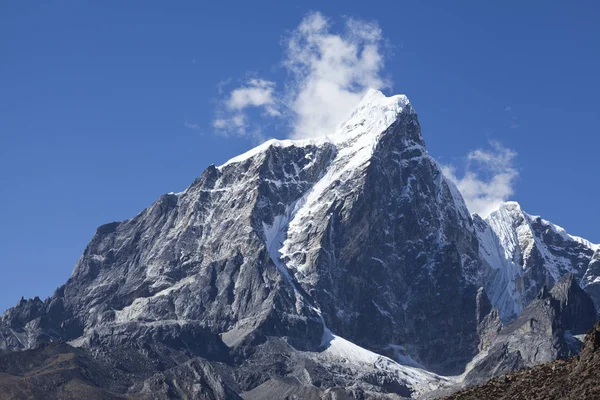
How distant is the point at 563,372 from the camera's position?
121562 mm

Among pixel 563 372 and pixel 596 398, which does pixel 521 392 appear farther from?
pixel 596 398

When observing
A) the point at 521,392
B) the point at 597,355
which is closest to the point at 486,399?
the point at 521,392

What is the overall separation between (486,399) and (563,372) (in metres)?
7.83

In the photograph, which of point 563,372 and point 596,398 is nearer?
point 596,398

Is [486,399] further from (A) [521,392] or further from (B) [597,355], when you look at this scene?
(B) [597,355]

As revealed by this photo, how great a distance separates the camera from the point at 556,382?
120 metres

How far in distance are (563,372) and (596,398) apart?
11405 mm

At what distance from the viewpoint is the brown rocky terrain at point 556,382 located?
114 meters

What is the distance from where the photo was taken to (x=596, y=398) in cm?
11019

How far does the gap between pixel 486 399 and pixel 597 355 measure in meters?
12.5

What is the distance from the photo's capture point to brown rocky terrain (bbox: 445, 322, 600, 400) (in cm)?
11425

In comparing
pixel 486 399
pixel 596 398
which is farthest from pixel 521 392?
pixel 596 398

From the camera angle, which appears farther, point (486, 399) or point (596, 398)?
point (486, 399)

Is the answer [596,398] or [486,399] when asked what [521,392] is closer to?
[486,399]
